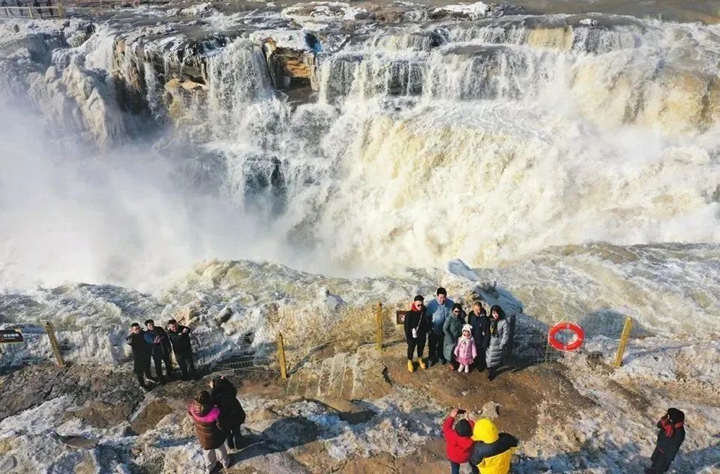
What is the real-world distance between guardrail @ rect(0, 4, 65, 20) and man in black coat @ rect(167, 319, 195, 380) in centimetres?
2792

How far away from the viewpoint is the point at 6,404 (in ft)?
25.1

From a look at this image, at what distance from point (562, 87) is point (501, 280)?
34.0ft

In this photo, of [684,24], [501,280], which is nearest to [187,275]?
[501,280]

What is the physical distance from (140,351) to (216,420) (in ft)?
8.17

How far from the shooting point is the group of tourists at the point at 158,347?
23.7ft

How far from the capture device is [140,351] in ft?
23.9

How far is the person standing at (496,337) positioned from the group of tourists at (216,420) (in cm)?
343

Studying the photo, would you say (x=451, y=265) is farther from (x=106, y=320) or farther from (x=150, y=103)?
(x=150, y=103)

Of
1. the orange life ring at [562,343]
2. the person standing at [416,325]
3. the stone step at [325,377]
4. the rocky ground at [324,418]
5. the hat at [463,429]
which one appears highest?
the hat at [463,429]

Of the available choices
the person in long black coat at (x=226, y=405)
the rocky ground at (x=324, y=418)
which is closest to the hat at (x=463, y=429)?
the rocky ground at (x=324, y=418)

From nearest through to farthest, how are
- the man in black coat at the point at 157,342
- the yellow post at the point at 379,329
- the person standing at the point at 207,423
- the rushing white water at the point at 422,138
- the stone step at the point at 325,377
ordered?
the person standing at the point at 207,423 < the man in black coat at the point at 157,342 < the stone step at the point at 325,377 < the yellow post at the point at 379,329 < the rushing white water at the point at 422,138

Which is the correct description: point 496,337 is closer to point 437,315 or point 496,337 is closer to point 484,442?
point 437,315

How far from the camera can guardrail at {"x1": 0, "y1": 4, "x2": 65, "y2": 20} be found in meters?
27.7

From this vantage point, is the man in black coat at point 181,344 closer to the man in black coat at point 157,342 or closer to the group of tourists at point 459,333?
the man in black coat at point 157,342
